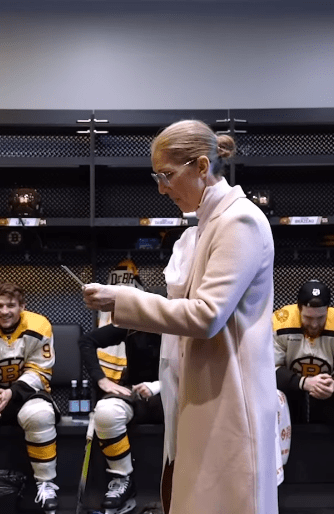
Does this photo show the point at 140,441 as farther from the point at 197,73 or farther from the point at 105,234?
the point at 197,73

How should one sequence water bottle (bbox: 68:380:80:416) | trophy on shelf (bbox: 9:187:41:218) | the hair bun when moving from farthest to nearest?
trophy on shelf (bbox: 9:187:41:218) < water bottle (bbox: 68:380:80:416) < the hair bun

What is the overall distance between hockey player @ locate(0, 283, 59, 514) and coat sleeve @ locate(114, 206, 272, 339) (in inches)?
98.4

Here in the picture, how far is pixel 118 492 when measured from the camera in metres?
3.62

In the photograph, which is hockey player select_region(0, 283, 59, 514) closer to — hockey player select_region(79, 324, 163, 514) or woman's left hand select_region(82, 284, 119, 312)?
hockey player select_region(79, 324, 163, 514)

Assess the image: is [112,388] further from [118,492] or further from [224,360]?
[224,360]

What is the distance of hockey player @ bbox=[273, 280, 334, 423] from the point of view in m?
3.87

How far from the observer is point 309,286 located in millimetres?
3908

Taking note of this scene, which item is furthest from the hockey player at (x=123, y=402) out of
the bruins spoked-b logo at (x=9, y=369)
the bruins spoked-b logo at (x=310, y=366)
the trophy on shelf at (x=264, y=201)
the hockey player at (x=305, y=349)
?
the trophy on shelf at (x=264, y=201)

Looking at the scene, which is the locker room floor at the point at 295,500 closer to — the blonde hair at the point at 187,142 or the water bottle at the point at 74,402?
the water bottle at the point at 74,402

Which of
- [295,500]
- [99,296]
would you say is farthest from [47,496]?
[99,296]

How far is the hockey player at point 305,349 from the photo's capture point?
387cm

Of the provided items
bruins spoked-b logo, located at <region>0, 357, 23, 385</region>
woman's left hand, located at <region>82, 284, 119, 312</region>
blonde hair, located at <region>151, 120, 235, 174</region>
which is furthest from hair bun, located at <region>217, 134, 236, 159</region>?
bruins spoked-b logo, located at <region>0, 357, 23, 385</region>

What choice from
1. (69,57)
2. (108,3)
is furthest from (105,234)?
(108,3)

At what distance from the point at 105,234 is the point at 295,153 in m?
1.40
